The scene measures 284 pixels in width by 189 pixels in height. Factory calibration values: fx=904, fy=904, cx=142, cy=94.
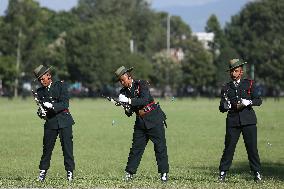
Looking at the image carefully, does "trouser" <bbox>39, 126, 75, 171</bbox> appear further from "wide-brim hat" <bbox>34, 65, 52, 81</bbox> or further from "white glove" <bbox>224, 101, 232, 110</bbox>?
"white glove" <bbox>224, 101, 232, 110</bbox>

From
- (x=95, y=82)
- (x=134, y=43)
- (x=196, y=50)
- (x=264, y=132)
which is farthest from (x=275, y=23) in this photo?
(x=264, y=132)

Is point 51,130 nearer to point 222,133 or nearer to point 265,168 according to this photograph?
point 265,168

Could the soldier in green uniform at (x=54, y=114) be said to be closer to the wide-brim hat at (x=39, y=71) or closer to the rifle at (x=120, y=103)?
the wide-brim hat at (x=39, y=71)

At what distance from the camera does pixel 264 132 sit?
33062 millimetres

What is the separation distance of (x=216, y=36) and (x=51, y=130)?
357 feet

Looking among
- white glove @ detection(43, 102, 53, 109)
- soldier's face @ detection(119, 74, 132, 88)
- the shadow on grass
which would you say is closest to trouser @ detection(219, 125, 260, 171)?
the shadow on grass

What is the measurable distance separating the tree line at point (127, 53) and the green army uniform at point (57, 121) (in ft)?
253

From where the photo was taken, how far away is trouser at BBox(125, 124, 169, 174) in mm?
15180

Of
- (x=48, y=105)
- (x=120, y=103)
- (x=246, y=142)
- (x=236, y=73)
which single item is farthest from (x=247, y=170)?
(x=48, y=105)

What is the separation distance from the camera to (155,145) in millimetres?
15266

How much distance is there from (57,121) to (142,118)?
1.47 m

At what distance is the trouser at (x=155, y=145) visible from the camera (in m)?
15.2

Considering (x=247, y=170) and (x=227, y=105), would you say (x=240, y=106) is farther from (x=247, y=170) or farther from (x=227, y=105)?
(x=247, y=170)

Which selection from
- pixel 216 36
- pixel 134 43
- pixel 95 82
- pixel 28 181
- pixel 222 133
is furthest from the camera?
pixel 134 43
